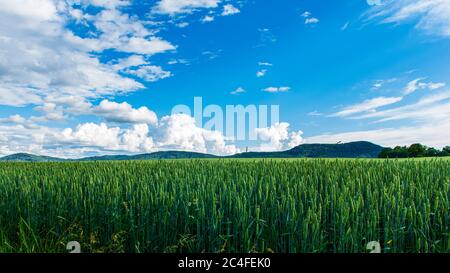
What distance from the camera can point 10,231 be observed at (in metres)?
4.59

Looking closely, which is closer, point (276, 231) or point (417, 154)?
point (276, 231)

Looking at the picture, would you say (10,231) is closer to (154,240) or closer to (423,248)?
(154,240)

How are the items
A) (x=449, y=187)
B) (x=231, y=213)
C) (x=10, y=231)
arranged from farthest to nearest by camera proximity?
(x=449, y=187), (x=10, y=231), (x=231, y=213)

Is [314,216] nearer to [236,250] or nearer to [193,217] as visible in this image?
[236,250]

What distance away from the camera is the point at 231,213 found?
366 centimetres

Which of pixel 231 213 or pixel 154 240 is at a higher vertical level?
pixel 231 213

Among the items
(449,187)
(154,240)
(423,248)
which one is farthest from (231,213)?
(449,187)
